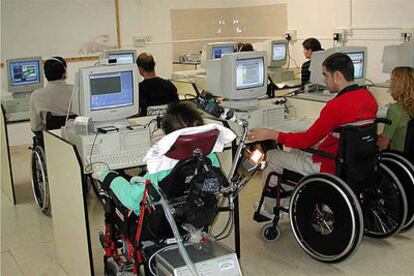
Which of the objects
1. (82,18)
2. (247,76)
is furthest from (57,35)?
(247,76)

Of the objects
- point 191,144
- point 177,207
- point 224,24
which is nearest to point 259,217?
point 177,207

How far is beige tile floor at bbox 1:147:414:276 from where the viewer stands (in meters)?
3.12

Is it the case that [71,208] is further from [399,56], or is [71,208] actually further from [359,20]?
[359,20]

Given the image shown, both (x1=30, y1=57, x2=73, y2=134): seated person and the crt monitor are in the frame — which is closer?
(x1=30, y1=57, x2=73, y2=134): seated person

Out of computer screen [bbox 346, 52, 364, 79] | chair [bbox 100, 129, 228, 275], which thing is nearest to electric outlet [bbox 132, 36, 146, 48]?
computer screen [bbox 346, 52, 364, 79]

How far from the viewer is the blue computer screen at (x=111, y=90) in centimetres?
315

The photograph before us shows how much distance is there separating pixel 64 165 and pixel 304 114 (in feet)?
6.90

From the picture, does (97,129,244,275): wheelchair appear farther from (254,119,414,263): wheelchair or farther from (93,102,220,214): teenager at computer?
(254,119,414,263): wheelchair

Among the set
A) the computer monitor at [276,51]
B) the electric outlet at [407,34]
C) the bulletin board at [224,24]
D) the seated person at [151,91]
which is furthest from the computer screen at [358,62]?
the bulletin board at [224,24]

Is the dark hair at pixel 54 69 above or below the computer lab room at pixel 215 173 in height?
above

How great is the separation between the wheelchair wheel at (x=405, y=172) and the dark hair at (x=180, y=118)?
164 cm

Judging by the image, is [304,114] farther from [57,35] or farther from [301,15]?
[57,35]

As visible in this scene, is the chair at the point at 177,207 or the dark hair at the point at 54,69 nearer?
the chair at the point at 177,207

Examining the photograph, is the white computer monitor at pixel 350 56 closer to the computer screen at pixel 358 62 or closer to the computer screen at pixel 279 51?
the computer screen at pixel 358 62
